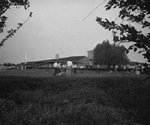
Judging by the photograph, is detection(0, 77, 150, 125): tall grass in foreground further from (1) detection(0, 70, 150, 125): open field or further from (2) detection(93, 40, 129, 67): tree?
(2) detection(93, 40, 129, 67): tree

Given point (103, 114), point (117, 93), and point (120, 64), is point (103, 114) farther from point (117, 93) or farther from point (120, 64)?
point (120, 64)

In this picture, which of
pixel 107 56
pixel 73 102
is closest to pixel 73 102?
pixel 73 102

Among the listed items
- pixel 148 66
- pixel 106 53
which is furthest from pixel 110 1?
pixel 106 53

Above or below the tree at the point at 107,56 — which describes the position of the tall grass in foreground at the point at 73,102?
below

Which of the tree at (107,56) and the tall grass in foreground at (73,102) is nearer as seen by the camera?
the tall grass in foreground at (73,102)

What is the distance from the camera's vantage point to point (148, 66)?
3.13 meters

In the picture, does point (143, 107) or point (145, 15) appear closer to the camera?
point (145, 15)

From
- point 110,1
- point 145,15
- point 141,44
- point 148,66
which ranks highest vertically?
point 110,1

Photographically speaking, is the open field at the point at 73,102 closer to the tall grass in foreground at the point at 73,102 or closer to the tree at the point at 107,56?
the tall grass in foreground at the point at 73,102

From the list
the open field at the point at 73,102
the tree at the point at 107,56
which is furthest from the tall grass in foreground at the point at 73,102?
the tree at the point at 107,56

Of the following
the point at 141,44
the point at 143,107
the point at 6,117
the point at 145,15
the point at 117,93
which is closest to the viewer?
the point at 141,44

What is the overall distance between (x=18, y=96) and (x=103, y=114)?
124 inches

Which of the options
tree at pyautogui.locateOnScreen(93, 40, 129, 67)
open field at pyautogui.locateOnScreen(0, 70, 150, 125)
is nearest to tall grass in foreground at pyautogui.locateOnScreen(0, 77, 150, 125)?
open field at pyautogui.locateOnScreen(0, 70, 150, 125)

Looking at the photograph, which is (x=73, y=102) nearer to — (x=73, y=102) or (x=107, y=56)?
(x=73, y=102)
